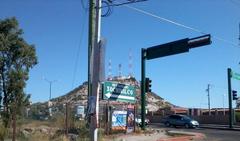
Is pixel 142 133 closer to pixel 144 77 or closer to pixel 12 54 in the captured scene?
pixel 144 77

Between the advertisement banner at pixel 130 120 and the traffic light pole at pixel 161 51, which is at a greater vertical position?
the traffic light pole at pixel 161 51

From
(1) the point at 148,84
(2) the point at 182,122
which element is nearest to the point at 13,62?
(1) the point at 148,84

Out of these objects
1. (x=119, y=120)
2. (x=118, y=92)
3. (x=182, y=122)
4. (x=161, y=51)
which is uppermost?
(x=161, y=51)

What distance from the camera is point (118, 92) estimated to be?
3225 cm

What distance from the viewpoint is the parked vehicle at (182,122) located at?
5517cm

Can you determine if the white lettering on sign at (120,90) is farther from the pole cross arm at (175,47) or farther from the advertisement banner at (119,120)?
the pole cross arm at (175,47)

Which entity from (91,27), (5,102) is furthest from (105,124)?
(5,102)

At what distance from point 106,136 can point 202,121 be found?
172ft

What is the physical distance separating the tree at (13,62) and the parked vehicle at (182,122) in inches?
870

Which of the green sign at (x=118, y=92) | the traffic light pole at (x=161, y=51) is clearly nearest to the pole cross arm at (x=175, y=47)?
the traffic light pole at (x=161, y=51)

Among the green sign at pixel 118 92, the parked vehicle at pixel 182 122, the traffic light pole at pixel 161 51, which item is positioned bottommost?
the parked vehicle at pixel 182 122

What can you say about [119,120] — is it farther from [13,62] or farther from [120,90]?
[13,62]

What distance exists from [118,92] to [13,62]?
11103 mm

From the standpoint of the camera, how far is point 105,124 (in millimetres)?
30406
